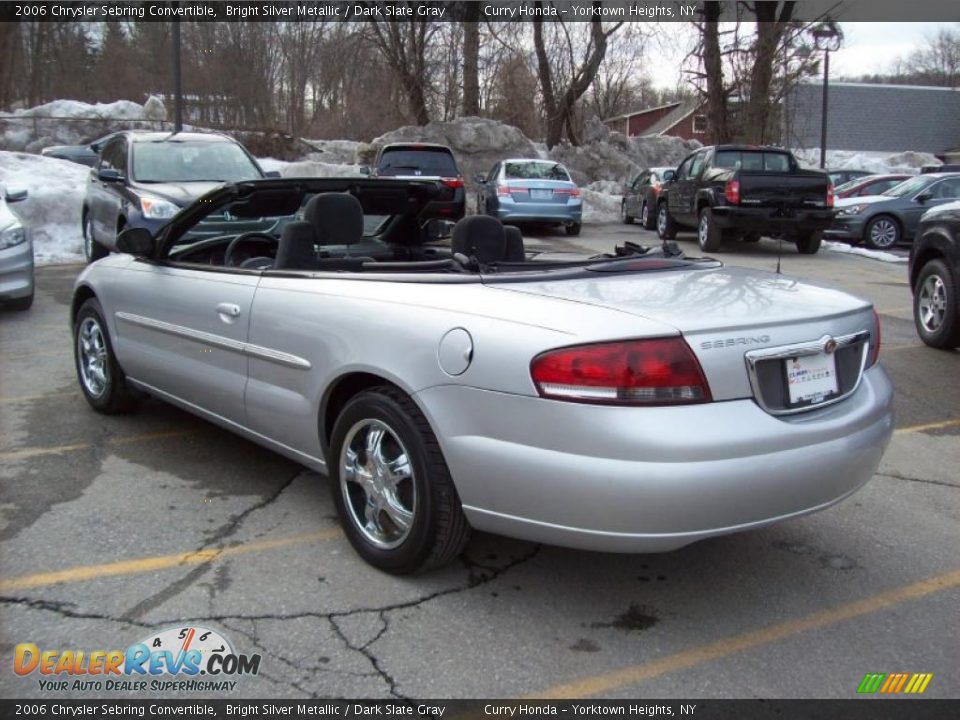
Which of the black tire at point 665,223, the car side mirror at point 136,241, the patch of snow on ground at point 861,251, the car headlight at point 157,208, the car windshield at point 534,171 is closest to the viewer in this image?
the car side mirror at point 136,241

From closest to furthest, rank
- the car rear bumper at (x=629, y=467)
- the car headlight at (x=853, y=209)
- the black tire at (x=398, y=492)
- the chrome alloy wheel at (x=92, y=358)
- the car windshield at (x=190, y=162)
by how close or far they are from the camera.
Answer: the car rear bumper at (x=629, y=467) < the black tire at (x=398, y=492) < the chrome alloy wheel at (x=92, y=358) < the car windshield at (x=190, y=162) < the car headlight at (x=853, y=209)

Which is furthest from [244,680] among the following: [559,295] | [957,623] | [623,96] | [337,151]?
[623,96]

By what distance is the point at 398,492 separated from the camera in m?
3.26

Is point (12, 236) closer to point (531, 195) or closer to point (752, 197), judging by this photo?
point (752, 197)

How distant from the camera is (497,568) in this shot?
3.41 m

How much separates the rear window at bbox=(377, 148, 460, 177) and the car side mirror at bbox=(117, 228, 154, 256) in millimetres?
12200

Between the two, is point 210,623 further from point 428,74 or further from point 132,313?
point 428,74

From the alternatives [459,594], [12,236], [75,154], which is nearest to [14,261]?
[12,236]

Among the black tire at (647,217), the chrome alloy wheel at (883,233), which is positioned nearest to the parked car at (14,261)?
the black tire at (647,217)

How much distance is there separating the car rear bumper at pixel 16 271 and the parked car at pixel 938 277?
27.4 ft

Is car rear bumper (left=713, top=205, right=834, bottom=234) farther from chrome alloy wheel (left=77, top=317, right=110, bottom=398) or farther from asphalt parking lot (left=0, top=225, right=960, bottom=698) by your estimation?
chrome alloy wheel (left=77, top=317, right=110, bottom=398)

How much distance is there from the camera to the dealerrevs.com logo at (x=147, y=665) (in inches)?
104

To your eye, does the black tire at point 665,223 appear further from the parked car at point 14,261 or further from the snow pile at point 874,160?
the snow pile at point 874,160

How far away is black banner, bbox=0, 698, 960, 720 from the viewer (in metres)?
2.50
